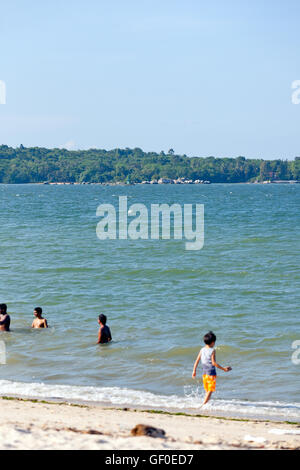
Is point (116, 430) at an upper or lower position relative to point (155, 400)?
upper

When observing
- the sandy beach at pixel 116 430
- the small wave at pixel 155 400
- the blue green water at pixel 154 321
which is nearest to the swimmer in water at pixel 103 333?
the blue green water at pixel 154 321

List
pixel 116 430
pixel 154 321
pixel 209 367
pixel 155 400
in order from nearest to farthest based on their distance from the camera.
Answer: pixel 116 430 → pixel 209 367 → pixel 155 400 → pixel 154 321

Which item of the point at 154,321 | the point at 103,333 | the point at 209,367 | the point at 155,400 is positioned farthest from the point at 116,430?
the point at 154,321

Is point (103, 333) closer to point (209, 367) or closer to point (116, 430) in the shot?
point (209, 367)

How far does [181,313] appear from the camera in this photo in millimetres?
19156

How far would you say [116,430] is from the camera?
335 inches

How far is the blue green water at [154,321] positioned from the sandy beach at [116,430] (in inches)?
45.2

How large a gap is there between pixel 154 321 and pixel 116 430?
971 cm

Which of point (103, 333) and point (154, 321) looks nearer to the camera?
point (103, 333)

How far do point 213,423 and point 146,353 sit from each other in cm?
525

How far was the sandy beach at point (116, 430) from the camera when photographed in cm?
760

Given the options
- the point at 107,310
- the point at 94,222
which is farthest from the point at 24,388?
the point at 94,222

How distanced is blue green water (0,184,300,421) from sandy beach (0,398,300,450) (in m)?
1.15

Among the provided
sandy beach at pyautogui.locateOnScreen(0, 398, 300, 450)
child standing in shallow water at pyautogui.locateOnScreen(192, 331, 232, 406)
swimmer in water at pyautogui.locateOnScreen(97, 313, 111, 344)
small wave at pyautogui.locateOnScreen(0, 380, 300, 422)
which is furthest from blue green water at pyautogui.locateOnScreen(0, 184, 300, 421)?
sandy beach at pyautogui.locateOnScreen(0, 398, 300, 450)
